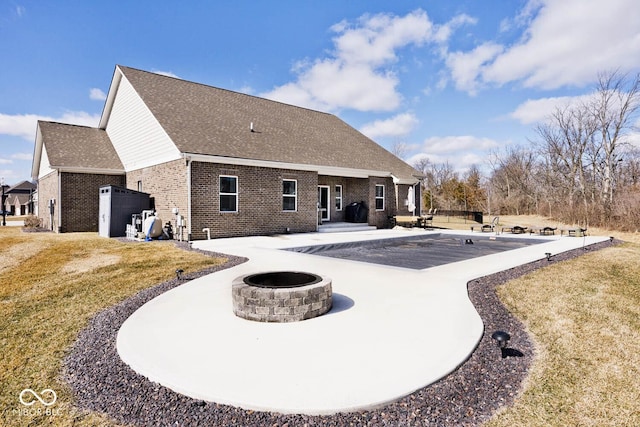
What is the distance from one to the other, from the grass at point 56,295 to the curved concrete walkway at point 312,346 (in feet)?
2.36

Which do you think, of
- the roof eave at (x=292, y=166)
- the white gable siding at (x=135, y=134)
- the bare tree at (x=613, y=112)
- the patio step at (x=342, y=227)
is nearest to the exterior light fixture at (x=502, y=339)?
the roof eave at (x=292, y=166)

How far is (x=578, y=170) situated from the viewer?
99.6ft

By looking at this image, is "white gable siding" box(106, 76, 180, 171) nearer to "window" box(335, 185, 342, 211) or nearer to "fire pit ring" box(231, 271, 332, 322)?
"window" box(335, 185, 342, 211)

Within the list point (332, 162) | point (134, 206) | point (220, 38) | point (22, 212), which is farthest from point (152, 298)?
point (22, 212)

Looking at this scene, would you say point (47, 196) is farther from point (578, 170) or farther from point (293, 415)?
point (578, 170)

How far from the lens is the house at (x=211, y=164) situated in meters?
13.5

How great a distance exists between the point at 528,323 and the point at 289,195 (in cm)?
1214

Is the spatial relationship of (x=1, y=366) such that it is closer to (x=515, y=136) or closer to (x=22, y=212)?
(x=515, y=136)

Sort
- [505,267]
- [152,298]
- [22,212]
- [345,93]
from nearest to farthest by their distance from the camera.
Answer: [152,298], [505,267], [345,93], [22,212]

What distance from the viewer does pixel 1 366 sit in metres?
3.63

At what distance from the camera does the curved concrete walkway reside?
9.26 feet

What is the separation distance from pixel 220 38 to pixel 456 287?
17253mm

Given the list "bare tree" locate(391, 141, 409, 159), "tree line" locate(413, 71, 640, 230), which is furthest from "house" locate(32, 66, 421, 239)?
"bare tree" locate(391, 141, 409, 159)

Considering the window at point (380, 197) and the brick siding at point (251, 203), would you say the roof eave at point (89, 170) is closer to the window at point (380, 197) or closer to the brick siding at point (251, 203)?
the brick siding at point (251, 203)
